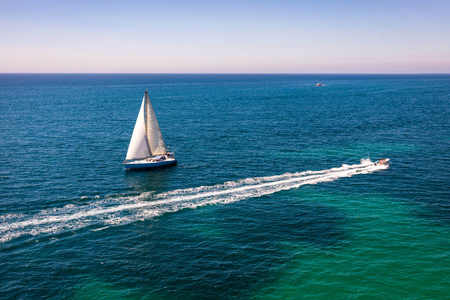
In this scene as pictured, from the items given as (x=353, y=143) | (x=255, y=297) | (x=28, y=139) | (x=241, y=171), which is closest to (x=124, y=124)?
(x=28, y=139)

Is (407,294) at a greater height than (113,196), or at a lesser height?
lesser

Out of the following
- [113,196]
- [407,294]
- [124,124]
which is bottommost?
[407,294]

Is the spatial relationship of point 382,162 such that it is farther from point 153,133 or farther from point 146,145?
point 146,145

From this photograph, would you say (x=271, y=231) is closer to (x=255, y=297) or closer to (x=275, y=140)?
(x=255, y=297)

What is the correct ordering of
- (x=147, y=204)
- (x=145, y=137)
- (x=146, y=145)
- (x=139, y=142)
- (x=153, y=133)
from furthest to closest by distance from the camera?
1. (x=153, y=133)
2. (x=146, y=145)
3. (x=145, y=137)
4. (x=139, y=142)
5. (x=147, y=204)

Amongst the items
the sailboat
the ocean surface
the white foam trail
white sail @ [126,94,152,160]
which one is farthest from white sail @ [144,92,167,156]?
the white foam trail

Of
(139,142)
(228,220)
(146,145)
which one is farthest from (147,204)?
(146,145)

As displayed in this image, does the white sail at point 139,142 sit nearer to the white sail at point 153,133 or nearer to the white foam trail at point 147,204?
the white sail at point 153,133
